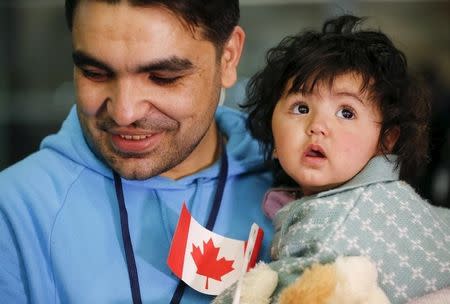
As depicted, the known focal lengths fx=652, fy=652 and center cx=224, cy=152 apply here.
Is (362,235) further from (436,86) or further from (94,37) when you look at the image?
(436,86)

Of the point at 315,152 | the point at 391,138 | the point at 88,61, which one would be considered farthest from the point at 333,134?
the point at 88,61

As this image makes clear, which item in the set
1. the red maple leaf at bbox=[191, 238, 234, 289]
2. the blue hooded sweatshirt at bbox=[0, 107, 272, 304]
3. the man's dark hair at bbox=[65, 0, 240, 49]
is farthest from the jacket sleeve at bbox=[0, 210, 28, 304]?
the man's dark hair at bbox=[65, 0, 240, 49]

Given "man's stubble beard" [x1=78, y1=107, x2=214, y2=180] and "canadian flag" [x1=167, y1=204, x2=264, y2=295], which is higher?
"man's stubble beard" [x1=78, y1=107, x2=214, y2=180]

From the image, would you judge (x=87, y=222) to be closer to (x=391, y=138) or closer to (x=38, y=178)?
(x=38, y=178)

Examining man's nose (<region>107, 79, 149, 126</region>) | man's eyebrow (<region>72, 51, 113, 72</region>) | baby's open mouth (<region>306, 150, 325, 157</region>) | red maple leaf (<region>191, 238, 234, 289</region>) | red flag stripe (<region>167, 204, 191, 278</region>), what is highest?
man's eyebrow (<region>72, 51, 113, 72</region>)

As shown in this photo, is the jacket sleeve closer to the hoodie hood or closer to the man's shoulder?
the man's shoulder

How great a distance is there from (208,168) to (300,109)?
0.37m

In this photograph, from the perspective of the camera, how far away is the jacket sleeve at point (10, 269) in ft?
4.69

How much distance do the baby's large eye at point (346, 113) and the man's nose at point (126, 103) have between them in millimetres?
451

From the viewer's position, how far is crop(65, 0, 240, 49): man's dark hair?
1510 millimetres

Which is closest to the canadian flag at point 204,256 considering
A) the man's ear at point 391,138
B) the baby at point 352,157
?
the baby at point 352,157

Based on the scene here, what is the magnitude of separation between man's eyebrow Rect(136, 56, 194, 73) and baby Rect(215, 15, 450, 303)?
0.76 ft

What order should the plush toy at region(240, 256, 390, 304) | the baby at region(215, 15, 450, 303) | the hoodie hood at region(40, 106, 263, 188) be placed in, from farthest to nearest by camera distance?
the hoodie hood at region(40, 106, 263, 188) → the baby at region(215, 15, 450, 303) → the plush toy at region(240, 256, 390, 304)

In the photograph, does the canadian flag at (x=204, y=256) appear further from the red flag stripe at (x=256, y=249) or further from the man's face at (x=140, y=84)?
the man's face at (x=140, y=84)
